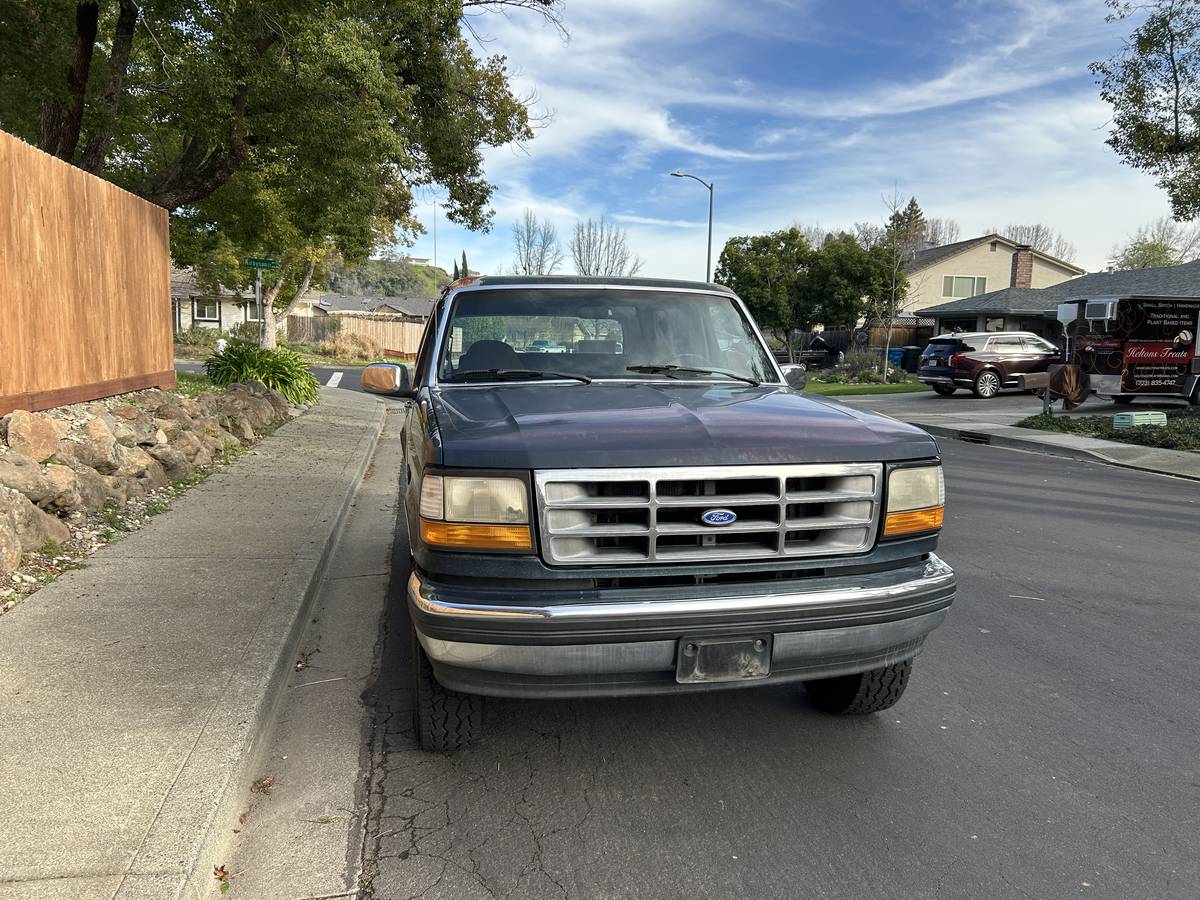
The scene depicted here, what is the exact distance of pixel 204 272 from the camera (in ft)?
115

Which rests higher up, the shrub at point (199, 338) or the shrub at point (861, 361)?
the shrub at point (199, 338)

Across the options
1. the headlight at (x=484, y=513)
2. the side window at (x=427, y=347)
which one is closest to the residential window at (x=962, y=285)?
the side window at (x=427, y=347)

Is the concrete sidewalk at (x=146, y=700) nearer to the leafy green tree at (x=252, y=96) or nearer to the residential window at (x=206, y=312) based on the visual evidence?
the leafy green tree at (x=252, y=96)

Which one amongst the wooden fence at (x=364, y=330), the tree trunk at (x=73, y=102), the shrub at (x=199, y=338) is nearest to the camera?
the tree trunk at (x=73, y=102)

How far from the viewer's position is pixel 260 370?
49.0ft

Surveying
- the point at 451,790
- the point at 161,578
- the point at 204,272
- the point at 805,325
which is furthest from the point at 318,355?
the point at 451,790

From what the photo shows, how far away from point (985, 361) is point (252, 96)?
64.2 ft

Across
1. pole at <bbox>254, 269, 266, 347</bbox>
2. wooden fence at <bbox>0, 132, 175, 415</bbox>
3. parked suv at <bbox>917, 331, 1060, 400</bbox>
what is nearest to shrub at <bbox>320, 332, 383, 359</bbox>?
pole at <bbox>254, 269, 266, 347</bbox>

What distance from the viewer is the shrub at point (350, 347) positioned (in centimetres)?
4081

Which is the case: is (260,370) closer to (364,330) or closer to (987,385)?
(987,385)

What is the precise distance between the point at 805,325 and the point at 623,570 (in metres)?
42.8

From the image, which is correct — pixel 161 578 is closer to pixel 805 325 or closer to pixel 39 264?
pixel 39 264

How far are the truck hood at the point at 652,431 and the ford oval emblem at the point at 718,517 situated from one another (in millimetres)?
163

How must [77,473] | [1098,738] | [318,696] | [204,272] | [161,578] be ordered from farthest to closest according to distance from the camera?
[204,272] < [77,473] < [161,578] < [318,696] < [1098,738]
